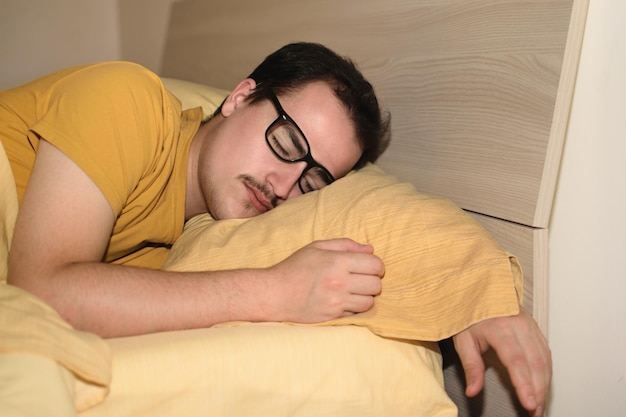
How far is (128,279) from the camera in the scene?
0.86 m

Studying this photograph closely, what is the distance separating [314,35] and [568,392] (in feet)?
3.72

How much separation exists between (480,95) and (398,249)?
0.40 metres

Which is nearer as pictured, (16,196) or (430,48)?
(16,196)

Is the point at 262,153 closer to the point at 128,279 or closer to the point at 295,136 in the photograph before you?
the point at 295,136

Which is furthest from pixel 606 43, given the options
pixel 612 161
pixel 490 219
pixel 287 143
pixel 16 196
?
pixel 16 196

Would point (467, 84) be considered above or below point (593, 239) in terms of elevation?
above

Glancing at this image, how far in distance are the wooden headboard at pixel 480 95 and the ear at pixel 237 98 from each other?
0.32m

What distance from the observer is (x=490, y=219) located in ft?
3.80

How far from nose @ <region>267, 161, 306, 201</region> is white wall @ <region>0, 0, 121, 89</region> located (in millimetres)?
2146

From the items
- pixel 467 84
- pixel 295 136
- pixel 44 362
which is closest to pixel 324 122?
pixel 295 136

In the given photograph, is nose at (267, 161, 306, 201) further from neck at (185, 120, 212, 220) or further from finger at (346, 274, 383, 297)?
finger at (346, 274, 383, 297)

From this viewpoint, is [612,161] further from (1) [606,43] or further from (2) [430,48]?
(2) [430,48]

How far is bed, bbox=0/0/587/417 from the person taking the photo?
0.74 metres

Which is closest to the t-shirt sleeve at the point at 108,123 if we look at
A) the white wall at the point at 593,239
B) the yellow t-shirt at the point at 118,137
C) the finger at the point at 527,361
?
the yellow t-shirt at the point at 118,137
